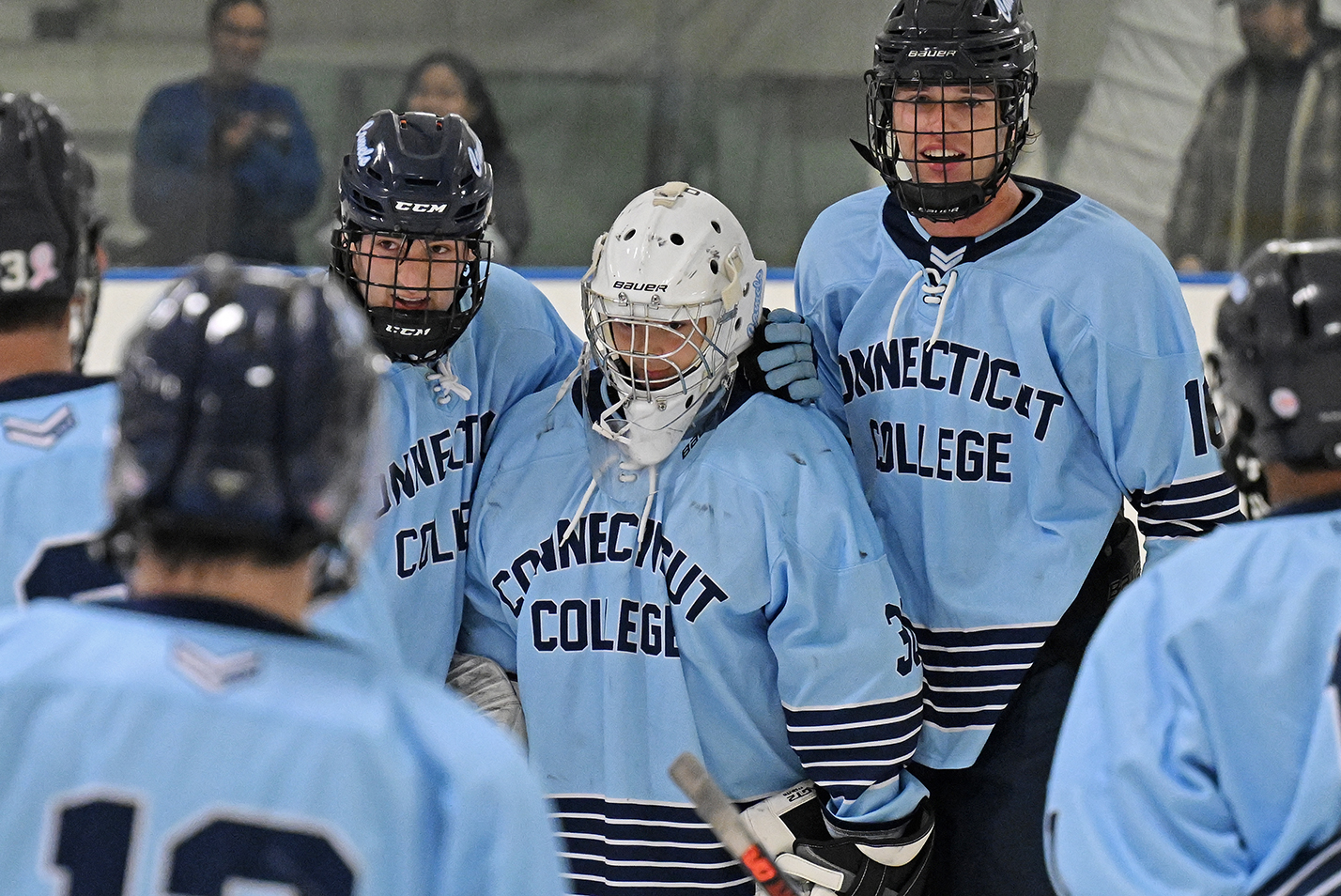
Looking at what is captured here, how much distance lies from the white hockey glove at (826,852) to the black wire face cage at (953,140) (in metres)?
0.65

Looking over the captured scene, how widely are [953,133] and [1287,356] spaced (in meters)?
0.78

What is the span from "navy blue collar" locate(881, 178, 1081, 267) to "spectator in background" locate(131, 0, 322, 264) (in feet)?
9.85

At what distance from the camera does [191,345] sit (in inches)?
33.9

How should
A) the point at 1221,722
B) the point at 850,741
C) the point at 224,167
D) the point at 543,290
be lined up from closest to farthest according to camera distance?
the point at 1221,722 → the point at 850,741 → the point at 543,290 → the point at 224,167

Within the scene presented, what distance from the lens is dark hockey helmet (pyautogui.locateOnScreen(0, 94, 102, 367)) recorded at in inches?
48.3

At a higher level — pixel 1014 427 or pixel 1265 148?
pixel 1014 427

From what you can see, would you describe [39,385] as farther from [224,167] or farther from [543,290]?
[224,167]

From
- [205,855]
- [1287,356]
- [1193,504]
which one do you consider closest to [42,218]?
[205,855]

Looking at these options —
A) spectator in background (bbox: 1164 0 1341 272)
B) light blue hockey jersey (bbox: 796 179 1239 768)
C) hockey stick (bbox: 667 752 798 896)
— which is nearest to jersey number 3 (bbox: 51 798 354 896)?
hockey stick (bbox: 667 752 798 896)

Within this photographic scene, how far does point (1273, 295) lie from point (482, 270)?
3.45 feet

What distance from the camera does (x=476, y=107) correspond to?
464 cm

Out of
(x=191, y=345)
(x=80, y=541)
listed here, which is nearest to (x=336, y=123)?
(x=80, y=541)

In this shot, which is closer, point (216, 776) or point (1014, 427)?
point (216, 776)

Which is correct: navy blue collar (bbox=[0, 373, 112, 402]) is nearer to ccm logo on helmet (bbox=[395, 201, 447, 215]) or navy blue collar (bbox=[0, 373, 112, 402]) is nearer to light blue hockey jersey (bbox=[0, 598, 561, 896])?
light blue hockey jersey (bbox=[0, 598, 561, 896])
